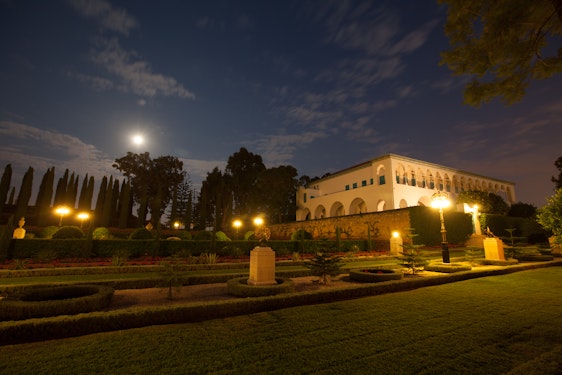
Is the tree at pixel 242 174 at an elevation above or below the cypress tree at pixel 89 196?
above

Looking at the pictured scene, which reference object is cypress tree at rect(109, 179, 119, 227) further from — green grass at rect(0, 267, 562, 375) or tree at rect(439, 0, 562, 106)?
tree at rect(439, 0, 562, 106)

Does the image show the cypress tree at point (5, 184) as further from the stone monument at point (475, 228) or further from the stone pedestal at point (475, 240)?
the stone monument at point (475, 228)

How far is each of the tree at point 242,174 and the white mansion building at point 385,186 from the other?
895 centimetres

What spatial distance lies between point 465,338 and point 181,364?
13.7 ft

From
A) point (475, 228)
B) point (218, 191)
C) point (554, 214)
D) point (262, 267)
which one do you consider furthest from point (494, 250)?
point (218, 191)

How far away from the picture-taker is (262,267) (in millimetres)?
7980

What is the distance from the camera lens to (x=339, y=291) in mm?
6809

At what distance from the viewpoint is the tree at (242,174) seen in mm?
45500

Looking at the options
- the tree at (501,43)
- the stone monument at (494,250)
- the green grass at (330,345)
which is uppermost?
the tree at (501,43)

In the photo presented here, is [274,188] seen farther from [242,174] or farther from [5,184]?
[5,184]

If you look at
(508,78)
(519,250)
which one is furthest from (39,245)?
(519,250)

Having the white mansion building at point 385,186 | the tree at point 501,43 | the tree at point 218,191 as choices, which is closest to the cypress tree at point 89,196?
the tree at point 218,191

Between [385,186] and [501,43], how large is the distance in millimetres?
22088

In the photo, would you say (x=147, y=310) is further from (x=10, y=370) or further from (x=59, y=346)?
(x=10, y=370)
